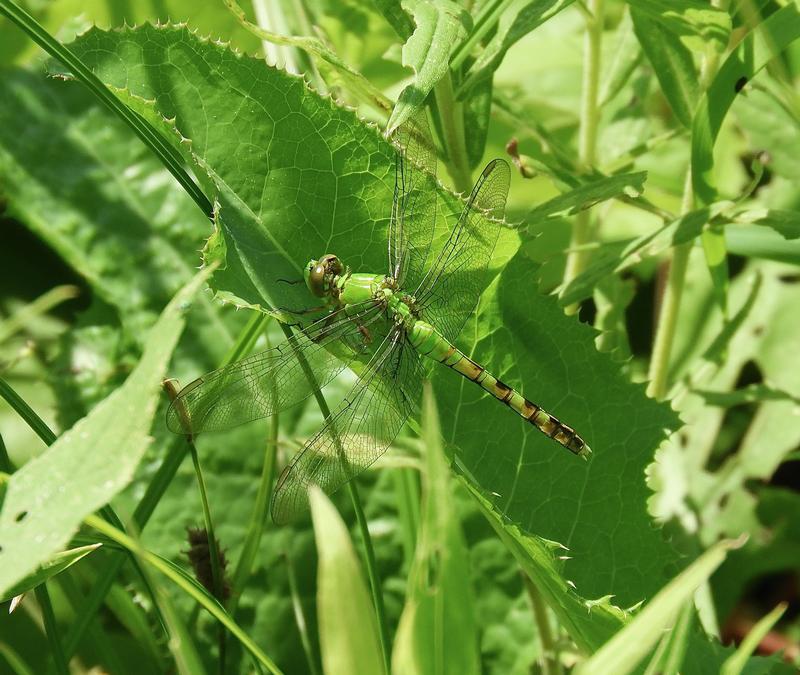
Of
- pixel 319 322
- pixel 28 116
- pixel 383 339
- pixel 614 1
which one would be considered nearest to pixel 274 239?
pixel 319 322

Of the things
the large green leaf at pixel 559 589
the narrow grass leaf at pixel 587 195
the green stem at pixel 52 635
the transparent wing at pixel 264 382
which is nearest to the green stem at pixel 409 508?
the transparent wing at pixel 264 382

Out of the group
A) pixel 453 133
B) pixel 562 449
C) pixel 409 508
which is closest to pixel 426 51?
pixel 453 133

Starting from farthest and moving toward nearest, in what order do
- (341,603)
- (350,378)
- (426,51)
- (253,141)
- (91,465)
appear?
(350,378) < (253,141) < (426,51) < (91,465) < (341,603)

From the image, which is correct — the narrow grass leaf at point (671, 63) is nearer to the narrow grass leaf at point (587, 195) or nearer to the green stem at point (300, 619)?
the narrow grass leaf at point (587, 195)

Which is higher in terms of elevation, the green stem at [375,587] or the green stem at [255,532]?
the green stem at [255,532]

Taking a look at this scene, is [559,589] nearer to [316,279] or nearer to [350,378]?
[316,279]

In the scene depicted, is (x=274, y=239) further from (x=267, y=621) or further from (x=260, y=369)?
(x=267, y=621)

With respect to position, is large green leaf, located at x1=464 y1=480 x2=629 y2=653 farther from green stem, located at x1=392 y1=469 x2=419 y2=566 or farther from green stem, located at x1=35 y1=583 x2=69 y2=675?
green stem, located at x1=35 y1=583 x2=69 y2=675
